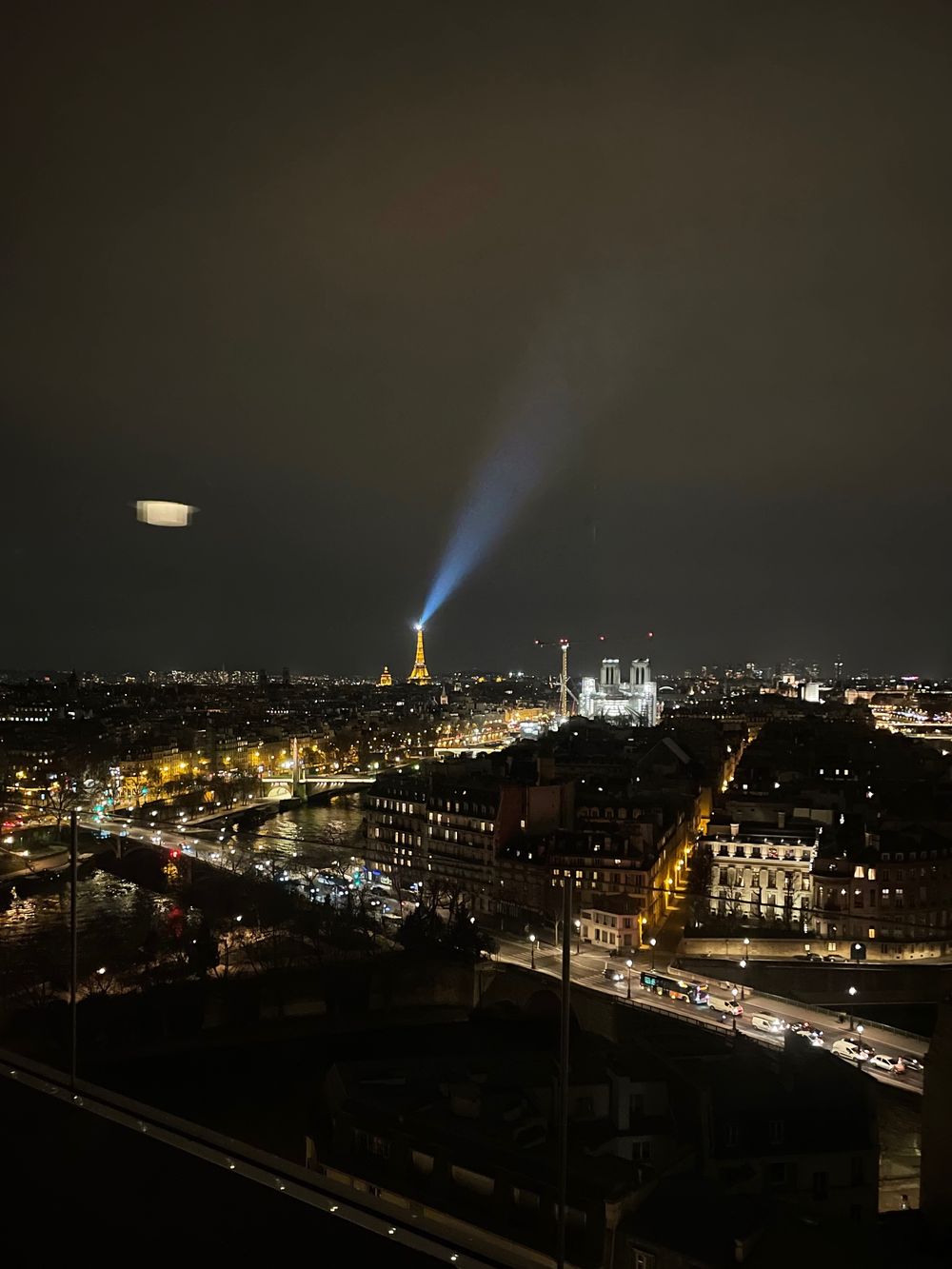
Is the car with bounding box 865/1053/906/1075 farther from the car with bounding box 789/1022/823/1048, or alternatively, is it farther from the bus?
the bus

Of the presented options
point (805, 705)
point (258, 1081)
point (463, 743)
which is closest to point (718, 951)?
point (258, 1081)

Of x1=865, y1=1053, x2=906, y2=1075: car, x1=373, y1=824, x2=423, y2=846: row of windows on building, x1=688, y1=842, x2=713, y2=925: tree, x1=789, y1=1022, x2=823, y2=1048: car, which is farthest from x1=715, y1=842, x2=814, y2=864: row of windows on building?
x1=865, y1=1053, x2=906, y2=1075: car

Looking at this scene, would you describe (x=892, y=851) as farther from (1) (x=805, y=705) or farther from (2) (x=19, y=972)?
(1) (x=805, y=705)

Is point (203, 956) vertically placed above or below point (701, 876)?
above

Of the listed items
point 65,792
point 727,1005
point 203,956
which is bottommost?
point 727,1005

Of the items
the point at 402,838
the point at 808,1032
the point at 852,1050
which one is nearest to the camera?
the point at 852,1050

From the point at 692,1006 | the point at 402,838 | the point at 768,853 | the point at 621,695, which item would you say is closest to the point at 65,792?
the point at 402,838

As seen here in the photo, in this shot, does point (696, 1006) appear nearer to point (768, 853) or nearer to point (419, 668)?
point (768, 853)

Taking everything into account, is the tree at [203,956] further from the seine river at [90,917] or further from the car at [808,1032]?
the car at [808,1032]
